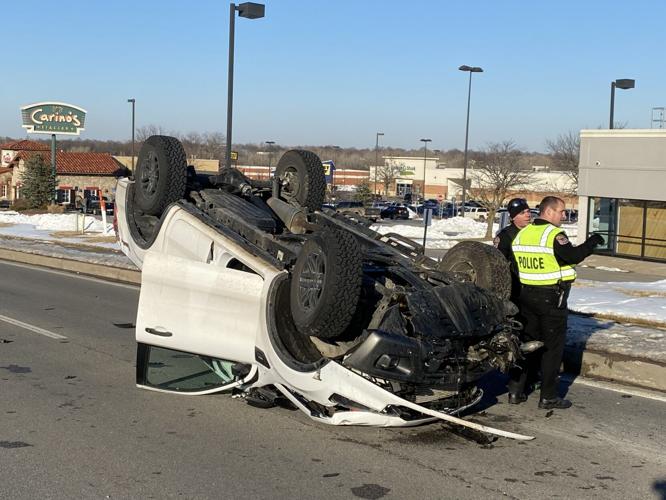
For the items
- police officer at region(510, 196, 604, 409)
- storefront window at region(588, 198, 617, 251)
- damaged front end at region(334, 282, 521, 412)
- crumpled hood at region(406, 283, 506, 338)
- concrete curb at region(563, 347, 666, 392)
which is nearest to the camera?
damaged front end at region(334, 282, 521, 412)

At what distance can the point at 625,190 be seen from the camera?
86.3 feet

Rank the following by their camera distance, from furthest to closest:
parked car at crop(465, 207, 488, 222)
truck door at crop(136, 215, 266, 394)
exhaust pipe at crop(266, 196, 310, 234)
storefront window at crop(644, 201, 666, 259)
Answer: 1. parked car at crop(465, 207, 488, 222)
2. storefront window at crop(644, 201, 666, 259)
3. exhaust pipe at crop(266, 196, 310, 234)
4. truck door at crop(136, 215, 266, 394)

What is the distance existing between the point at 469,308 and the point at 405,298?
1.58 feet

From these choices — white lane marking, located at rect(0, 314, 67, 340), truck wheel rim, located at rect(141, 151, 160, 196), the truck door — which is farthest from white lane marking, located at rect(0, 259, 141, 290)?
the truck door

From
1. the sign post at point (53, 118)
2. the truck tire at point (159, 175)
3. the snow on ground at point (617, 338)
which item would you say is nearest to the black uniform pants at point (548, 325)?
the snow on ground at point (617, 338)

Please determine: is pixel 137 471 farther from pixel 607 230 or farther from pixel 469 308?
pixel 607 230

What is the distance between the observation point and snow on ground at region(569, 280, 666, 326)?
1146 centimetres

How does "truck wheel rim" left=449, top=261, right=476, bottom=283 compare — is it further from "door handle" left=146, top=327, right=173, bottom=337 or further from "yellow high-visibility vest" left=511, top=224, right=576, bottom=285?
"door handle" left=146, top=327, right=173, bottom=337

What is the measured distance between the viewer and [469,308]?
230 inches

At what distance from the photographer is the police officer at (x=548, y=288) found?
6.86m

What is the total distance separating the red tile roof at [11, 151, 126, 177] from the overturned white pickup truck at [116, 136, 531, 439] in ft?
219

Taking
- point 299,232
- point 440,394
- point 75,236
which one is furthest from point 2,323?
point 75,236

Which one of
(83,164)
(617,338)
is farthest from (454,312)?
(83,164)

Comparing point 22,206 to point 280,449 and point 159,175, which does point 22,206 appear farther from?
point 280,449
